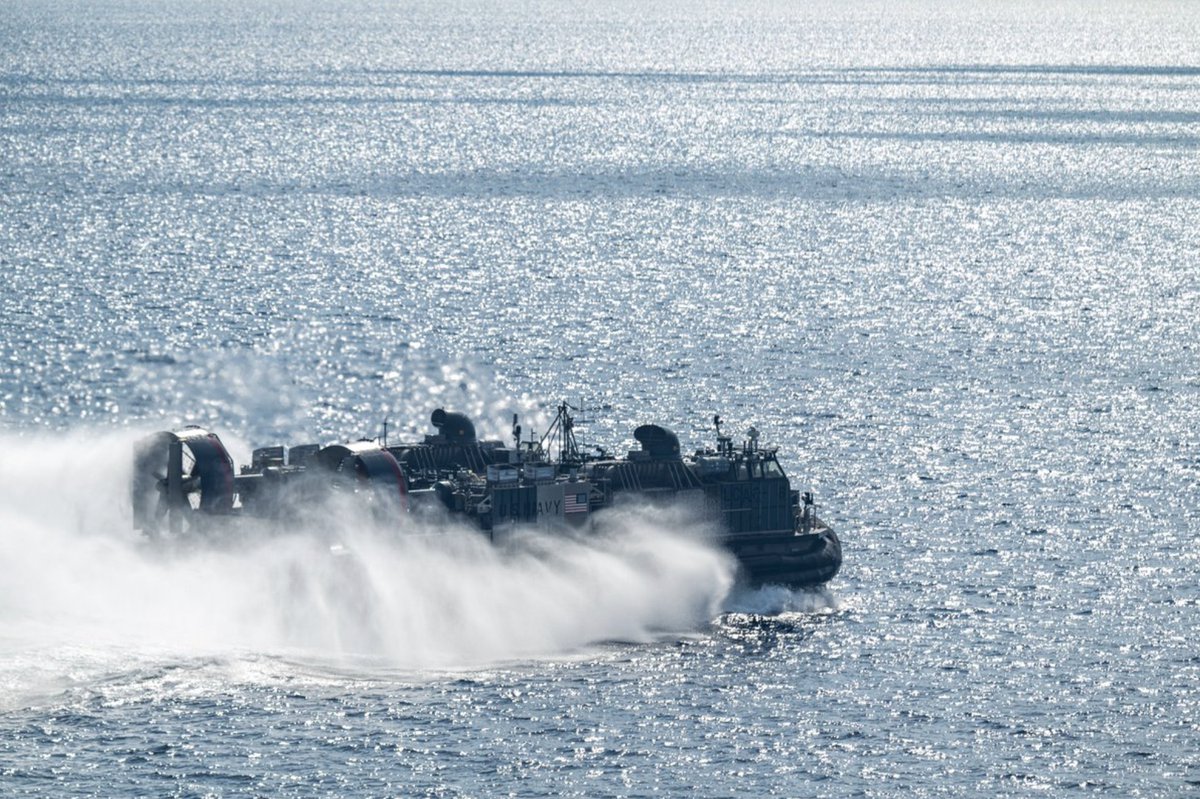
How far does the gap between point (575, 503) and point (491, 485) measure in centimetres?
396

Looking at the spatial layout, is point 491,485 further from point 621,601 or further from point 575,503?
point 621,601

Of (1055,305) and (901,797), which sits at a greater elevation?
(1055,305)

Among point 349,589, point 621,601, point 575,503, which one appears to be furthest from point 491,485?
point 349,589

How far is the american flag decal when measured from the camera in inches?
3625

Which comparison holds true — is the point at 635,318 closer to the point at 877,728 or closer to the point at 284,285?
the point at 284,285

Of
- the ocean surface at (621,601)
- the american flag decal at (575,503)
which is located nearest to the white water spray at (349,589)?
the ocean surface at (621,601)

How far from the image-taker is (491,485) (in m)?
90.4

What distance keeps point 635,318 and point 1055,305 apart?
35.2 m

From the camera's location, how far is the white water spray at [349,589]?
82875 millimetres

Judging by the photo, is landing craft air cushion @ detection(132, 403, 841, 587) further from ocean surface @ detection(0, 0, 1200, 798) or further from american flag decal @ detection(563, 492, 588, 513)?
ocean surface @ detection(0, 0, 1200, 798)

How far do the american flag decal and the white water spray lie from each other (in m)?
1.04

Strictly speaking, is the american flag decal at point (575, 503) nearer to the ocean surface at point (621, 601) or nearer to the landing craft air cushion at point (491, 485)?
the landing craft air cushion at point (491, 485)

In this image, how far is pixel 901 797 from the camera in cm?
7200

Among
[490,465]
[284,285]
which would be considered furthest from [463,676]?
[284,285]
